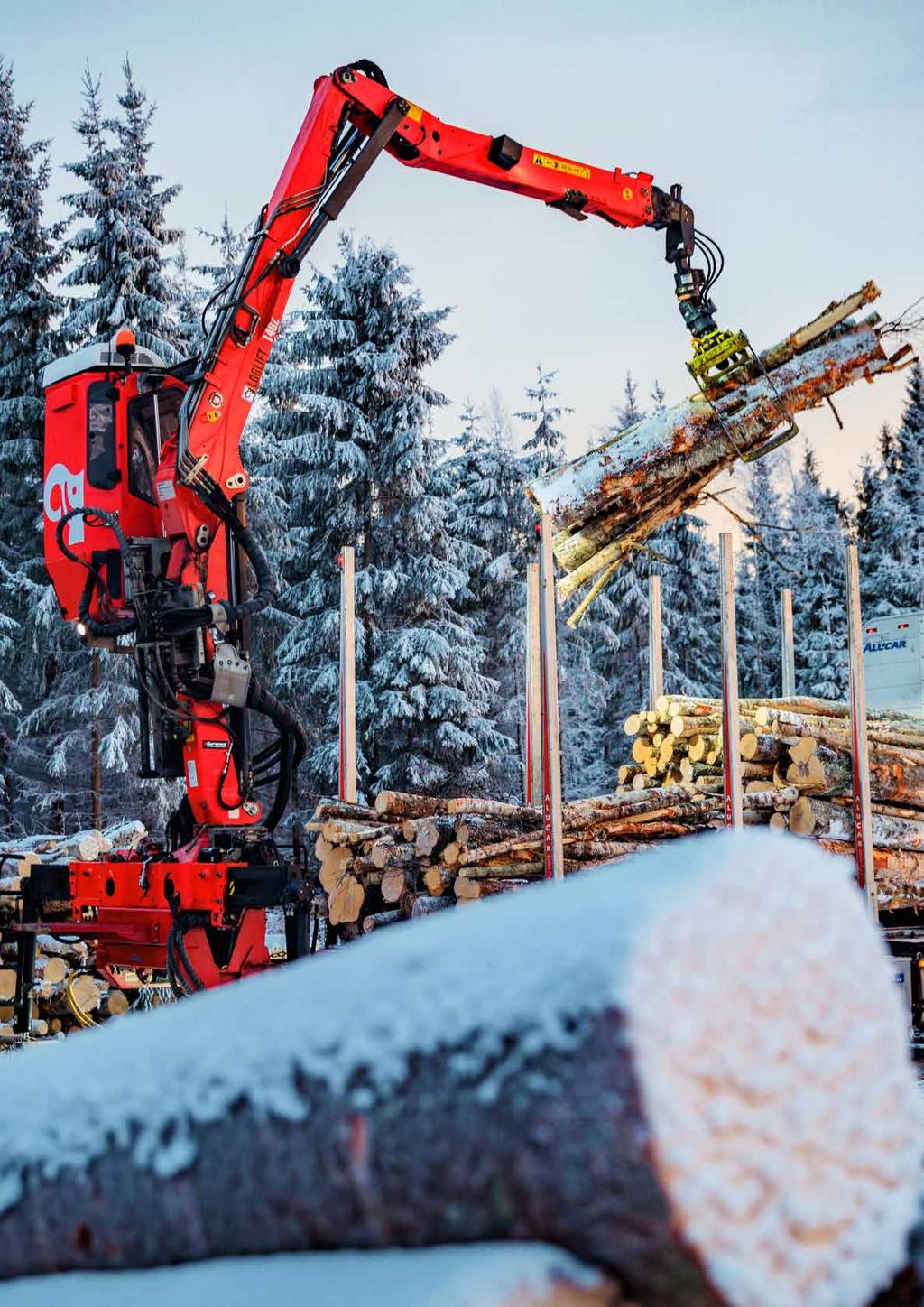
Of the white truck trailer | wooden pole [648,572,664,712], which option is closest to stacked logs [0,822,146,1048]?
wooden pole [648,572,664,712]

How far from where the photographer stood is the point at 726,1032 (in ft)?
4.06

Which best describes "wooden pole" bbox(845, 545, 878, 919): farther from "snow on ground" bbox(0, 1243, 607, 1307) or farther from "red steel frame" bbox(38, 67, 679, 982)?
"snow on ground" bbox(0, 1243, 607, 1307)

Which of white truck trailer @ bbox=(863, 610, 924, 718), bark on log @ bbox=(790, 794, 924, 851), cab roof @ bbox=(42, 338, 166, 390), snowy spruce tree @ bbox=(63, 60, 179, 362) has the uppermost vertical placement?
snowy spruce tree @ bbox=(63, 60, 179, 362)

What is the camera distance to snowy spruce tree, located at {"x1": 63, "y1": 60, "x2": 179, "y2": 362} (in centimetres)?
2170

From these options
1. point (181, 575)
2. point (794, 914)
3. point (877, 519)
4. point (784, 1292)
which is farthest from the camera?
point (877, 519)

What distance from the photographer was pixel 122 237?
71.7 ft

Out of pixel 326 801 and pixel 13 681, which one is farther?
pixel 13 681

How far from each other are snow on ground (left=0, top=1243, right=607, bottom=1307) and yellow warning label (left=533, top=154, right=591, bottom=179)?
9.04 meters

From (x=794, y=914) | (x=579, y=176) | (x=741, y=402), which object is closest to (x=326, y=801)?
(x=741, y=402)

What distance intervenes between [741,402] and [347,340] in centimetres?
1616

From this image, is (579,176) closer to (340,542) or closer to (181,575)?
(181,575)

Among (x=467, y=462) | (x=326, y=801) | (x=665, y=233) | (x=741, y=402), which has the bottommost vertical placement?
(x=326, y=801)

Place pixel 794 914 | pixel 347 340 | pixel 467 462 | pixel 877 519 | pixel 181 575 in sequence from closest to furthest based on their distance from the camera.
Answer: pixel 794 914, pixel 181 575, pixel 347 340, pixel 467 462, pixel 877 519

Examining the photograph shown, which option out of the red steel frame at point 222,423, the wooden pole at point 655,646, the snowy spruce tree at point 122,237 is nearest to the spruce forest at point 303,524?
the snowy spruce tree at point 122,237
